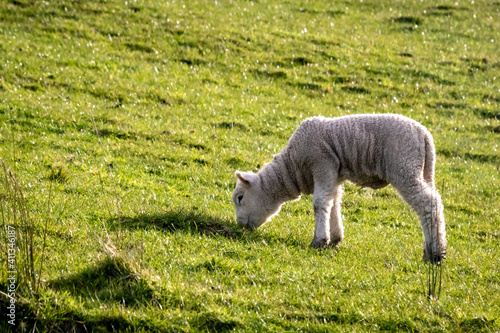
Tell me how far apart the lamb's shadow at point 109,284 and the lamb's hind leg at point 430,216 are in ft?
12.9

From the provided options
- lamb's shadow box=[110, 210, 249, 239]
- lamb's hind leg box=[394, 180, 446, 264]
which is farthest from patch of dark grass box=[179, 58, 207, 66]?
lamb's hind leg box=[394, 180, 446, 264]

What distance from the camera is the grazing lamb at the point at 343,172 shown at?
8227mm

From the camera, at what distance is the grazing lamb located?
8.23 meters

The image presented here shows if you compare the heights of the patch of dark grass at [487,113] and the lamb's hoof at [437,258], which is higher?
the patch of dark grass at [487,113]

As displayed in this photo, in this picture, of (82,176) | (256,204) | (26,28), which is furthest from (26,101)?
(256,204)

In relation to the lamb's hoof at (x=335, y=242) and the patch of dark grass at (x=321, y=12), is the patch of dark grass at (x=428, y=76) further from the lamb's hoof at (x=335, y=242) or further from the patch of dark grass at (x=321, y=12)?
the lamb's hoof at (x=335, y=242)

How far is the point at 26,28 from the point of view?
66.9 ft

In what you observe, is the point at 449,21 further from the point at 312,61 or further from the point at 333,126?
the point at 333,126

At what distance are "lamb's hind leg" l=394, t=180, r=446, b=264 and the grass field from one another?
24 centimetres

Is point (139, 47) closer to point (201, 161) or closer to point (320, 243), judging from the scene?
point (201, 161)

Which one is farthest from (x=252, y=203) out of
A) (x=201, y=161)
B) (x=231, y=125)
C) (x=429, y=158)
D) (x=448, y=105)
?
(x=448, y=105)

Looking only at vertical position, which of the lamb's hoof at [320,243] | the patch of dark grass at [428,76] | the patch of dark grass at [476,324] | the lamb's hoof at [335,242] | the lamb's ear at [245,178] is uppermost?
the patch of dark grass at [428,76]

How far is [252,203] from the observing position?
964 centimetres

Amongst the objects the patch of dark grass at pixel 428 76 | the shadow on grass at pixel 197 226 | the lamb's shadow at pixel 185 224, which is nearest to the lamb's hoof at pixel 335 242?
the shadow on grass at pixel 197 226
